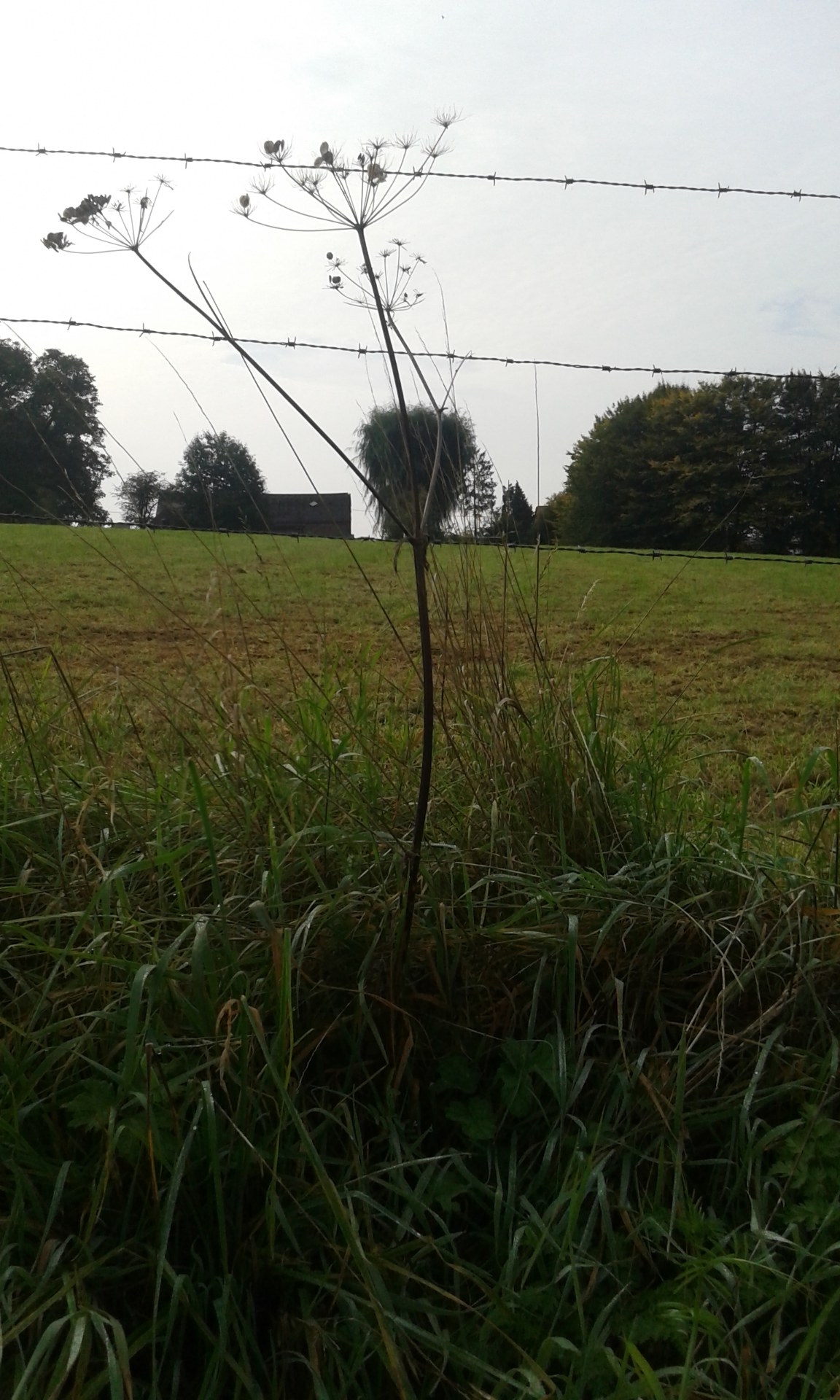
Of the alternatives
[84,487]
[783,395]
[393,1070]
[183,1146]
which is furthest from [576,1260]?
[783,395]

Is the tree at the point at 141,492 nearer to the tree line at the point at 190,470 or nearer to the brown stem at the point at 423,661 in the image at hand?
the tree line at the point at 190,470

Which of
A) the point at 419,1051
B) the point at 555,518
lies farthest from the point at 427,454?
the point at 419,1051

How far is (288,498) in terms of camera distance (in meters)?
2.96

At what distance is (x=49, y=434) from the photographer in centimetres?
259

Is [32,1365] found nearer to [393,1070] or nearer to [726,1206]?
[393,1070]

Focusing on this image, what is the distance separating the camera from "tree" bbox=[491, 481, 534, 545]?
2.41m

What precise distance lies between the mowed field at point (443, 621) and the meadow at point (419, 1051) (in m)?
0.06

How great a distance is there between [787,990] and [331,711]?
3.65 ft

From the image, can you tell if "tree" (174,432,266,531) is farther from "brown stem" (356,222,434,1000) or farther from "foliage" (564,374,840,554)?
"foliage" (564,374,840,554)

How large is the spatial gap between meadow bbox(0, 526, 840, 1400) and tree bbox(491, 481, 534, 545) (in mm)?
73

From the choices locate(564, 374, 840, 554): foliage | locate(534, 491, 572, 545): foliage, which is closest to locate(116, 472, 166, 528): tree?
locate(534, 491, 572, 545): foliage

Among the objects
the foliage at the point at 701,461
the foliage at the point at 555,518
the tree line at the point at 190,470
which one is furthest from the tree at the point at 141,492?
the foliage at the point at 701,461

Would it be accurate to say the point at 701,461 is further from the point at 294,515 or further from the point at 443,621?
the point at 443,621

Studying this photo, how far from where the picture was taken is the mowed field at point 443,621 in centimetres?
236
